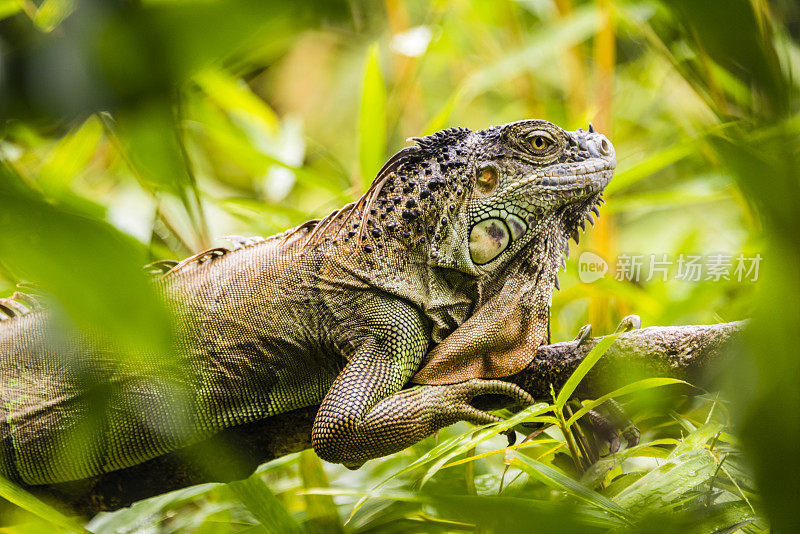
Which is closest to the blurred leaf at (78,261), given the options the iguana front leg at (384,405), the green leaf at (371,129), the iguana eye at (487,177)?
the iguana front leg at (384,405)

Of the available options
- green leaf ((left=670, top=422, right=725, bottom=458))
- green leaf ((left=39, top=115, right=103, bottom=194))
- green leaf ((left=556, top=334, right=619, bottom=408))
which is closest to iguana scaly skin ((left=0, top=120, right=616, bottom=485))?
green leaf ((left=556, top=334, right=619, bottom=408))

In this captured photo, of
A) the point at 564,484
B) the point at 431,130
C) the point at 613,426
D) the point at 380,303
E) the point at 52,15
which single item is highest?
the point at 52,15

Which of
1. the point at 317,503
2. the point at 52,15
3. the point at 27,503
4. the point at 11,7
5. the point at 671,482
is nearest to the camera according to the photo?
the point at 52,15

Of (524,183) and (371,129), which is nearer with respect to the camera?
(524,183)

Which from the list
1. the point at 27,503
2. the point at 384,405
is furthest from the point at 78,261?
the point at 384,405

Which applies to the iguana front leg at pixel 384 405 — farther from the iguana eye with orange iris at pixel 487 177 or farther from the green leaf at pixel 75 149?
the green leaf at pixel 75 149

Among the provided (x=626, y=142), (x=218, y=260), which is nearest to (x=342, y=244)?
(x=218, y=260)

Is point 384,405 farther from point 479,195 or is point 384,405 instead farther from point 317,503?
point 479,195

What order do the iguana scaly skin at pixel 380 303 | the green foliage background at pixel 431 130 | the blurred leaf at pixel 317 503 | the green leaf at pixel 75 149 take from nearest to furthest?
1. the green foliage background at pixel 431 130
2. the iguana scaly skin at pixel 380 303
3. the blurred leaf at pixel 317 503
4. the green leaf at pixel 75 149
